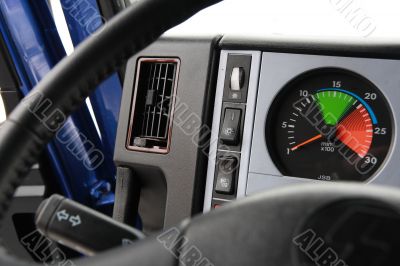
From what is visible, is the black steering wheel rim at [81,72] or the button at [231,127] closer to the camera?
the black steering wheel rim at [81,72]

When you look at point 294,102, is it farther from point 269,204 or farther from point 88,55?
point 269,204

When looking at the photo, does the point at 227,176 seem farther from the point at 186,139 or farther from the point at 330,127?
the point at 330,127

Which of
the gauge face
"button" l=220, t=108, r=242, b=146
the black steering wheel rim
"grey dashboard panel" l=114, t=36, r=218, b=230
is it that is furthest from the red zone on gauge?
the black steering wheel rim

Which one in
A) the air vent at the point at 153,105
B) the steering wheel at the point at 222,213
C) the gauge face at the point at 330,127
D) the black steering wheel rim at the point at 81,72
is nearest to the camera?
the steering wheel at the point at 222,213

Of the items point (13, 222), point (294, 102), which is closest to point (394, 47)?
point (294, 102)

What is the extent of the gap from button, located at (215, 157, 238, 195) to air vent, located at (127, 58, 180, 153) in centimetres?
16

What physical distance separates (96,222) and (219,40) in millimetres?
924

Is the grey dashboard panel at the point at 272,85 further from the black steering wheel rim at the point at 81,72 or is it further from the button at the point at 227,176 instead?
the black steering wheel rim at the point at 81,72

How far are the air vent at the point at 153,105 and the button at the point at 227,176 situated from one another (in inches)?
6.2

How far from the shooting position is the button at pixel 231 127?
1.41m

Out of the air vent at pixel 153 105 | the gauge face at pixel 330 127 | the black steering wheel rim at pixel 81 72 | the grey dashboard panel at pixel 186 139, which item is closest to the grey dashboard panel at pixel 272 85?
the gauge face at pixel 330 127

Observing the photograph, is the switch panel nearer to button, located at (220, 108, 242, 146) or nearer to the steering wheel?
button, located at (220, 108, 242, 146)

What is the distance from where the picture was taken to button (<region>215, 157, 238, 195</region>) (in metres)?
1.42

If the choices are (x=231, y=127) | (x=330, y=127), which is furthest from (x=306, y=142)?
(x=231, y=127)
